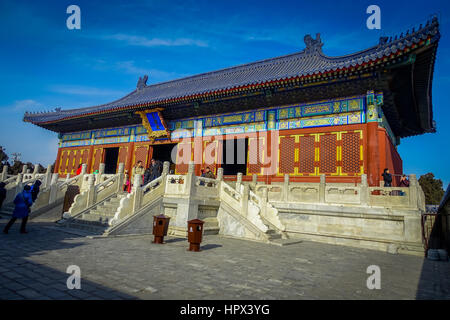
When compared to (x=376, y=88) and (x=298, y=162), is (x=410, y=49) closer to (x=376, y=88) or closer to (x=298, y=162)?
(x=376, y=88)

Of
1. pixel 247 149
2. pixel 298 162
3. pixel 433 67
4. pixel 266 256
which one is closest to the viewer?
pixel 266 256

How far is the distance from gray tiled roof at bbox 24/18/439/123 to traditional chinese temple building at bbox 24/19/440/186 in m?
0.06

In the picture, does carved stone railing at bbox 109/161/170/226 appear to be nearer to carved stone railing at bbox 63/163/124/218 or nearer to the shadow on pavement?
carved stone railing at bbox 63/163/124/218

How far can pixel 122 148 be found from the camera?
60.0 feet

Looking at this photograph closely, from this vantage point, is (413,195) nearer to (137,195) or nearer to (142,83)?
(137,195)

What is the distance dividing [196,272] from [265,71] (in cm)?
1521

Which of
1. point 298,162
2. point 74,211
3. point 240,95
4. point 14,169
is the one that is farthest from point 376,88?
point 14,169

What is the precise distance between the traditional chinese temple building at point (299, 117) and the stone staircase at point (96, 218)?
5146 millimetres

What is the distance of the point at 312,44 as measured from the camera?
643 inches

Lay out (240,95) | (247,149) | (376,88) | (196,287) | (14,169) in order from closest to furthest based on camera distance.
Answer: (196,287), (376,88), (240,95), (247,149), (14,169)

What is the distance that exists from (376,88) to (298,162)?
4187 mm

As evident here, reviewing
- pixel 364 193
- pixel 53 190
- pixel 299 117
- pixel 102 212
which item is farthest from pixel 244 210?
pixel 53 190

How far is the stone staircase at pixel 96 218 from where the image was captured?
30.6ft

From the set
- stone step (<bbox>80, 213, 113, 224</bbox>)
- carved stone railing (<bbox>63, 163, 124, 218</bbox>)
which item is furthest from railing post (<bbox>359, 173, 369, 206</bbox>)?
carved stone railing (<bbox>63, 163, 124, 218</bbox>)
